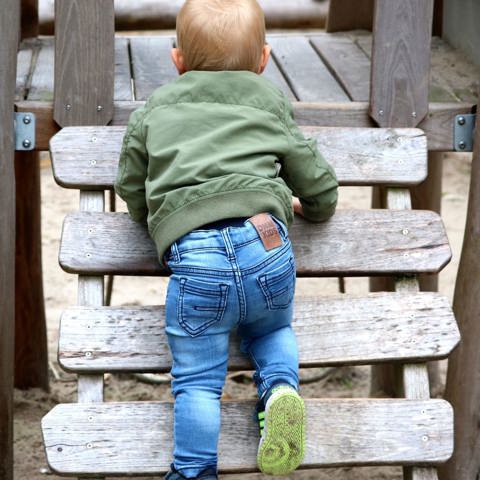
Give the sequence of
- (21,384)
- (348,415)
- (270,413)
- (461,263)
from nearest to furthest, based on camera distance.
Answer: (270,413), (348,415), (461,263), (21,384)

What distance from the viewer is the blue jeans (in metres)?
2.92

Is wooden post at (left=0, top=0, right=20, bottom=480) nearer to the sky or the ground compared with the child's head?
nearer to the ground

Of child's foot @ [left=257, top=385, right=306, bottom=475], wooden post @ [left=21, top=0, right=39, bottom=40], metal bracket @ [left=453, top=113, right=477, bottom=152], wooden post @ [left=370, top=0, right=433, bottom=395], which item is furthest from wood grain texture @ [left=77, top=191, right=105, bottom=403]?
wooden post @ [left=21, top=0, right=39, bottom=40]

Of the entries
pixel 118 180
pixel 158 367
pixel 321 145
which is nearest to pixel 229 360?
pixel 158 367

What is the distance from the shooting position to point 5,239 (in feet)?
11.8

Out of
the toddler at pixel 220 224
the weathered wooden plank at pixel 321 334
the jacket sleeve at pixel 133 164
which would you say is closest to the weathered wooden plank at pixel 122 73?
the jacket sleeve at pixel 133 164

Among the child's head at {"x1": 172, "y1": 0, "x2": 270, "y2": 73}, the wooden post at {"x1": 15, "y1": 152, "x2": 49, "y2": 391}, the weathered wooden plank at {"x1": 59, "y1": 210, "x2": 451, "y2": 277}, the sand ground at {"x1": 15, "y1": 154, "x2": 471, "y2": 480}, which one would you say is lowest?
the sand ground at {"x1": 15, "y1": 154, "x2": 471, "y2": 480}

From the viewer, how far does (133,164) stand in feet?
10.4

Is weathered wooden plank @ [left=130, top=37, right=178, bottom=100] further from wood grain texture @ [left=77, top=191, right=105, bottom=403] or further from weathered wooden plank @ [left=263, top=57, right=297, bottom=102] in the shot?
wood grain texture @ [left=77, top=191, right=105, bottom=403]

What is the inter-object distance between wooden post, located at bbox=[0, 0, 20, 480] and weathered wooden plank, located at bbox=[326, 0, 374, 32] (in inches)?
75.9

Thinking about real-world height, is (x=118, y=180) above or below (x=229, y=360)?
A: above

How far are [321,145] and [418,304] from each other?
25.0 inches

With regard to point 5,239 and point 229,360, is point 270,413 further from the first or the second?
point 5,239

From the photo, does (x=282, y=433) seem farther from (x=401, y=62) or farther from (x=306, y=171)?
(x=401, y=62)
